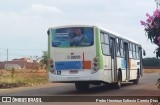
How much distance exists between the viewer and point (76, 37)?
824 inches

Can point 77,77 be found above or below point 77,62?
below

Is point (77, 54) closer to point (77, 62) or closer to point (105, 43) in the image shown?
point (77, 62)

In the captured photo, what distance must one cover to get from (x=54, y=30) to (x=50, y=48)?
2.87 ft

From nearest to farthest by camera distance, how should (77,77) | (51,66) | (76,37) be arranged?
(77,77) → (76,37) → (51,66)

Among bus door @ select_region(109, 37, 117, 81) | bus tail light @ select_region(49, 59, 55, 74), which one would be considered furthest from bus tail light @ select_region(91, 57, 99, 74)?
bus door @ select_region(109, 37, 117, 81)

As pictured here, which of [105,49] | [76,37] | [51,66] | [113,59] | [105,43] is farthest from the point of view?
[113,59]

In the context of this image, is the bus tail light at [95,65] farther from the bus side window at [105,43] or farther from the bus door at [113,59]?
the bus door at [113,59]

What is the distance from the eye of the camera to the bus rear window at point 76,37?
2084cm

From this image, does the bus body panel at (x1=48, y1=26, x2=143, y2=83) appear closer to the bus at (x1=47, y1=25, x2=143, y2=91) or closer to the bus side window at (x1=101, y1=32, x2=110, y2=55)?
the bus at (x1=47, y1=25, x2=143, y2=91)

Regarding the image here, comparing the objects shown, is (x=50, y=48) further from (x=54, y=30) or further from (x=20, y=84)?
(x=20, y=84)

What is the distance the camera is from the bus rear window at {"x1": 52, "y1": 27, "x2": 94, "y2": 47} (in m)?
20.8

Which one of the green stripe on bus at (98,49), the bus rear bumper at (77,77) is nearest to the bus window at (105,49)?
the green stripe on bus at (98,49)

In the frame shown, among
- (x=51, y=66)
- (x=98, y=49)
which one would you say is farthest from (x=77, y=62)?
(x=51, y=66)

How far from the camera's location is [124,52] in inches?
1056
